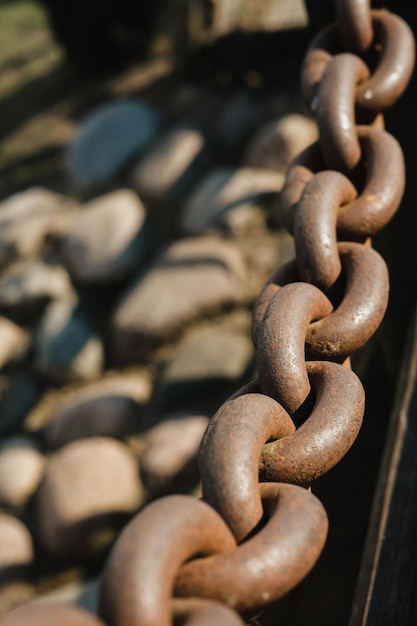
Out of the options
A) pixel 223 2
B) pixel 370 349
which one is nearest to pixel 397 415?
pixel 370 349

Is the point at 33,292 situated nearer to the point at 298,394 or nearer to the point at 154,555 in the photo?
the point at 298,394

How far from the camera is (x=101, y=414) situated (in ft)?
9.24

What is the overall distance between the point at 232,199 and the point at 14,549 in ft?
5.24

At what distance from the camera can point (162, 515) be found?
1.78 feet

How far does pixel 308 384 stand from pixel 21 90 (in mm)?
4992

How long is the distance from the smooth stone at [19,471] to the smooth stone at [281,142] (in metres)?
1.52

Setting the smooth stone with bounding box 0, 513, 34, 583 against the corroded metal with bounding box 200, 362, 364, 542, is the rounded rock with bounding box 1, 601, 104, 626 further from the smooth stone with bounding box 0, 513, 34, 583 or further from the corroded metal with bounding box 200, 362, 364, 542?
the smooth stone with bounding box 0, 513, 34, 583

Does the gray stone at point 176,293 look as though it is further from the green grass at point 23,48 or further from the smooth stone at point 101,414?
the green grass at point 23,48

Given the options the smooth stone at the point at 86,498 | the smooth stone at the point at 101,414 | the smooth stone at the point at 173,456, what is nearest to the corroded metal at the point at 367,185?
the smooth stone at the point at 173,456

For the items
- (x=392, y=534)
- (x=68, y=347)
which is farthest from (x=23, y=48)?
(x=392, y=534)

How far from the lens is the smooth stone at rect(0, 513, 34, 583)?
252 cm

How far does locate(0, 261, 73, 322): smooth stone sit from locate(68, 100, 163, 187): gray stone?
0.66 m

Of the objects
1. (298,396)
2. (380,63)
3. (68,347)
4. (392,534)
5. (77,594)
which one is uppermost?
(380,63)

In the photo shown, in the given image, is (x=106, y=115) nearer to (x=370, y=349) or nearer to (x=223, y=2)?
(x=223, y=2)
